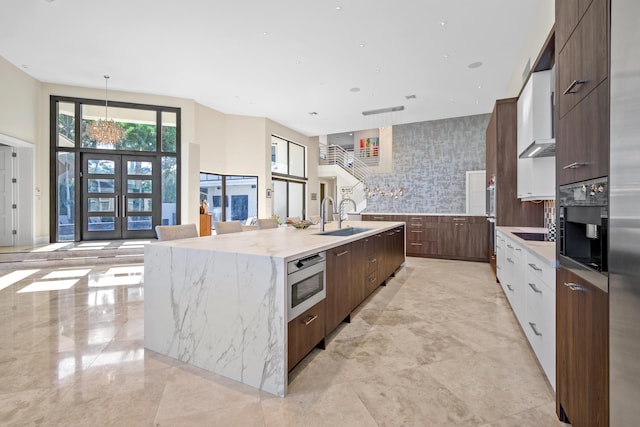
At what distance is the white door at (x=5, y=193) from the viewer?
20.8 feet

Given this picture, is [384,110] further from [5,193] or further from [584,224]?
[5,193]

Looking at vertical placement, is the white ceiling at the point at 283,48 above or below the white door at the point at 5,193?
above

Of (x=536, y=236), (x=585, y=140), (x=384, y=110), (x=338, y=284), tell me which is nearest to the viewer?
(x=585, y=140)

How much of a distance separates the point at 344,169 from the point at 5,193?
34.6 feet

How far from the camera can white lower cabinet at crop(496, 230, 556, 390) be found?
5.94 feet

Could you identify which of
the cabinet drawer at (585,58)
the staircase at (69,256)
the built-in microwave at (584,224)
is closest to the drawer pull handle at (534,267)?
the built-in microwave at (584,224)

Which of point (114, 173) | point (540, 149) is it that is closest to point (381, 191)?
point (540, 149)

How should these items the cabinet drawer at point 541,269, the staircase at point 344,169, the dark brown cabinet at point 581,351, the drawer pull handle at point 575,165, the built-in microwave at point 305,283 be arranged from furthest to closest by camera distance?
the staircase at point 344,169 < the built-in microwave at point 305,283 < the cabinet drawer at point 541,269 < the drawer pull handle at point 575,165 < the dark brown cabinet at point 581,351

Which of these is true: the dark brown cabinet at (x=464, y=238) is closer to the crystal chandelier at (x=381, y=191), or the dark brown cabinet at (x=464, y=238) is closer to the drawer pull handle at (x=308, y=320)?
the crystal chandelier at (x=381, y=191)

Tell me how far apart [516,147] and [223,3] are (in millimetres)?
4289

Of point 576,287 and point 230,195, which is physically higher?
point 230,195

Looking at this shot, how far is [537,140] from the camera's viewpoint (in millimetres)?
2943

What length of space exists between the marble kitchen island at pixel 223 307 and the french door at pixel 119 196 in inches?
235

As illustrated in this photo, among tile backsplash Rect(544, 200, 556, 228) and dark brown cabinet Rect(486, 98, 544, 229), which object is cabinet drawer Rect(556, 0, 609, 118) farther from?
dark brown cabinet Rect(486, 98, 544, 229)
